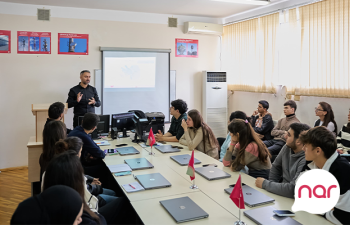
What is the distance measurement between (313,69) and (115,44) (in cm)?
378

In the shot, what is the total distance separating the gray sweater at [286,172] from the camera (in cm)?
212

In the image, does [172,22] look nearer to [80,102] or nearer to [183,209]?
[80,102]

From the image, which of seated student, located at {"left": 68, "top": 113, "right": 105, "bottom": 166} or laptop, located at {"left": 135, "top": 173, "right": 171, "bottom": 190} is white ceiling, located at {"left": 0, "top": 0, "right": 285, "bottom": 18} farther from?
laptop, located at {"left": 135, "top": 173, "right": 171, "bottom": 190}

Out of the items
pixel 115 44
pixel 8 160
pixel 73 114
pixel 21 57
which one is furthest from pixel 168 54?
pixel 8 160

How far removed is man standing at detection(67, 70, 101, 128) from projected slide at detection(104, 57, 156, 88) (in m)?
0.65

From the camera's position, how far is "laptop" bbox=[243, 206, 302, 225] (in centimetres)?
170

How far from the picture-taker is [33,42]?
5.20m

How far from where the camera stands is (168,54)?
627 cm

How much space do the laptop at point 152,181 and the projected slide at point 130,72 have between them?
359 centimetres

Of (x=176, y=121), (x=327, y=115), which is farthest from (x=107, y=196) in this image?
(x=327, y=115)

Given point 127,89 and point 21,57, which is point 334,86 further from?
point 21,57

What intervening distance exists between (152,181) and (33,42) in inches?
163

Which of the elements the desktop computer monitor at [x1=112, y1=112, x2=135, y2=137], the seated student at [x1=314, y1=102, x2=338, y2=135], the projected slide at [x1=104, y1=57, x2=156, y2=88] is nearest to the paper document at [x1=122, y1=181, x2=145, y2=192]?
the desktop computer monitor at [x1=112, y1=112, x2=135, y2=137]

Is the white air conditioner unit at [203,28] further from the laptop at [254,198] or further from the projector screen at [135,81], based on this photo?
the laptop at [254,198]
